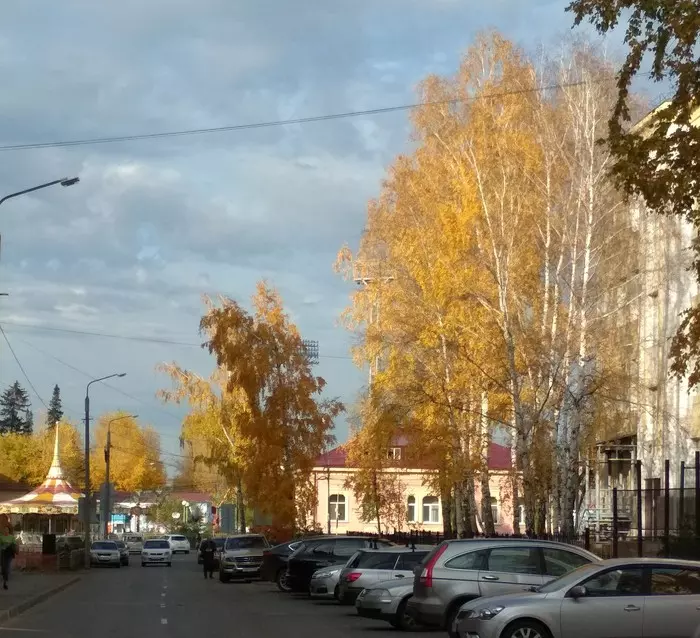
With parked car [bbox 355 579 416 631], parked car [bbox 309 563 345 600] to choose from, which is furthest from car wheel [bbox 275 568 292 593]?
parked car [bbox 355 579 416 631]

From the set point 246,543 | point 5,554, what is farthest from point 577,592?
point 246,543

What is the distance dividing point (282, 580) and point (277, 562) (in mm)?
2021

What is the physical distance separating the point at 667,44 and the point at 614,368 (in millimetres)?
16493

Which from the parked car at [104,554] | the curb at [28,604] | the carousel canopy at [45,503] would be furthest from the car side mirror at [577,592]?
the parked car at [104,554]

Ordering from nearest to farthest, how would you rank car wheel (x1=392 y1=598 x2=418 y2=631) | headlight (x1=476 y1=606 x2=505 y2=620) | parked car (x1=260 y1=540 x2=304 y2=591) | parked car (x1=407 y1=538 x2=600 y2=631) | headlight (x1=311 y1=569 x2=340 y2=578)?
1. headlight (x1=476 y1=606 x2=505 y2=620)
2. parked car (x1=407 y1=538 x2=600 y2=631)
3. car wheel (x1=392 y1=598 x2=418 y2=631)
4. headlight (x1=311 y1=569 x2=340 y2=578)
5. parked car (x1=260 y1=540 x2=304 y2=591)

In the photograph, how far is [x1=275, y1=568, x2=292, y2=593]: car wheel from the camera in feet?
107

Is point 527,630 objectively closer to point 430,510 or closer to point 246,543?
point 246,543

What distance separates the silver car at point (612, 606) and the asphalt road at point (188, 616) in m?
5.37

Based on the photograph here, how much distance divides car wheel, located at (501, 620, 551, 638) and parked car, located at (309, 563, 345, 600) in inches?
565

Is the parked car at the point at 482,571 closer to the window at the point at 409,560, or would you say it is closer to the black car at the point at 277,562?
the window at the point at 409,560

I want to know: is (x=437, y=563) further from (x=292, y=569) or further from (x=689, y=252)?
(x=689, y=252)

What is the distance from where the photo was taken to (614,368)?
30.5m

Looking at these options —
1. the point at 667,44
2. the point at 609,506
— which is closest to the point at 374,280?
the point at 609,506

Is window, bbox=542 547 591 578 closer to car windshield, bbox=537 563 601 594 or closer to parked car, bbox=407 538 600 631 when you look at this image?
parked car, bbox=407 538 600 631
